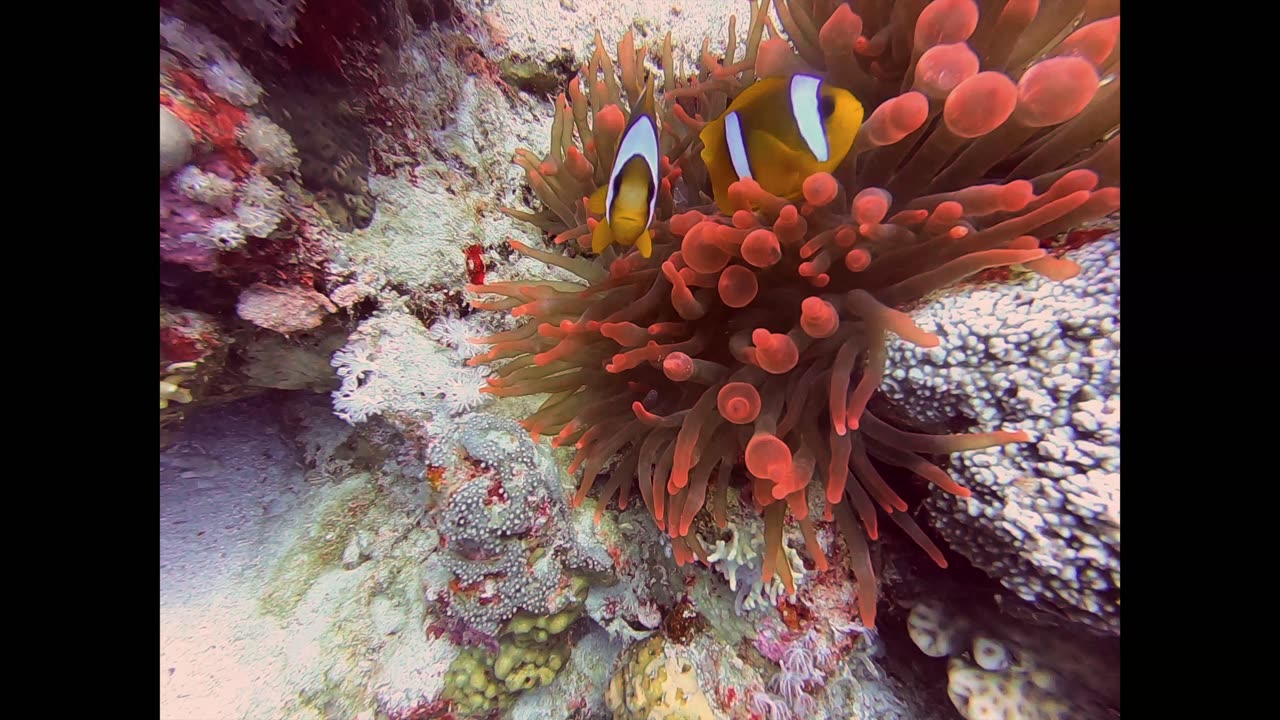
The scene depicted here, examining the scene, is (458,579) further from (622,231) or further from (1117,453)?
(1117,453)

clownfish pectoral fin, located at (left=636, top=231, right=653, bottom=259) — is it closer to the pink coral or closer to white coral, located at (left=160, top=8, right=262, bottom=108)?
the pink coral

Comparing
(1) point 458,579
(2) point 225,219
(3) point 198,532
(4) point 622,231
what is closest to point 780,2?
(4) point 622,231

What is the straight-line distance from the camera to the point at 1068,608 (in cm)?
106

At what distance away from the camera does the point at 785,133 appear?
107cm

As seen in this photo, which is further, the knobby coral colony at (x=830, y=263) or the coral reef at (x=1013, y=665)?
the coral reef at (x=1013, y=665)

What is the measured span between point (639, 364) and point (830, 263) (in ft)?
1.80

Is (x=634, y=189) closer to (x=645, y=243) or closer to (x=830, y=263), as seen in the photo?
(x=645, y=243)

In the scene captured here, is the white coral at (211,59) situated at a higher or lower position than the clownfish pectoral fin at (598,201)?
higher

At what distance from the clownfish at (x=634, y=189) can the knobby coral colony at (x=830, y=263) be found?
10 centimetres

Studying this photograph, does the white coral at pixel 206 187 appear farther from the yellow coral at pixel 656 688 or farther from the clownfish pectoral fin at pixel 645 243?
the yellow coral at pixel 656 688

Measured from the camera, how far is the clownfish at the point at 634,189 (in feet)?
3.70

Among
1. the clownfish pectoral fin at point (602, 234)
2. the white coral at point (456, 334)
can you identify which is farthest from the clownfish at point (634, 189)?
the white coral at point (456, 334)

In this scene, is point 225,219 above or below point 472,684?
above

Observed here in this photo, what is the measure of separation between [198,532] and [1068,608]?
8.27ft
